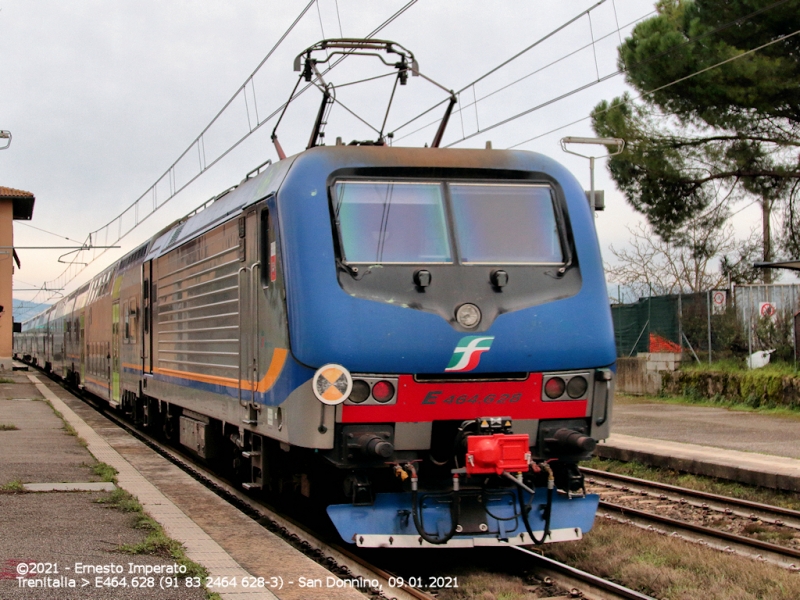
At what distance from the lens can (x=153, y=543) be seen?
706 centimetres

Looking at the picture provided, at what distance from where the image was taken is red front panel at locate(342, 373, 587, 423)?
272 inches

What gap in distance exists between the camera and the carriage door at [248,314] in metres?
8.13

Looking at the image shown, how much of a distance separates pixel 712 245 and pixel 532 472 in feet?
61.7

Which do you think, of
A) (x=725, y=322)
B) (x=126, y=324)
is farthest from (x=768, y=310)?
(x=126, y=324)

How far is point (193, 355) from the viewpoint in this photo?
10828 millimetres

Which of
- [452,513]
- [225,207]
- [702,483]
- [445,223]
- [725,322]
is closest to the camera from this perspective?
[452,513]

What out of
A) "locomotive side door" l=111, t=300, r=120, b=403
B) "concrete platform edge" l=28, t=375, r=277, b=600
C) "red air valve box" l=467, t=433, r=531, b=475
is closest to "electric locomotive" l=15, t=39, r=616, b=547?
"red air valve box" l=467, t=433, r=531, b=475

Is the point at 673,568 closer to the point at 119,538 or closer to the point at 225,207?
the point at 119,538

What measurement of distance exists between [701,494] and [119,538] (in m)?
6.17

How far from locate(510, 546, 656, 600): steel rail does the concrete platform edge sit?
2.28 m

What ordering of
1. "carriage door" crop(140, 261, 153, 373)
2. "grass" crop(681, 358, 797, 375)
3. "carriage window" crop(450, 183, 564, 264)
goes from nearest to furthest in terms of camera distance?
"carriage window" crop(450, 183, 564, 264), "carriage door" crop(140, 261, 153, 373), "grass" crop(681, 358, 797, 375)

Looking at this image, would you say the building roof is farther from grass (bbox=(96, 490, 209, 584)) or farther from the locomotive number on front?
the locomotive number on front

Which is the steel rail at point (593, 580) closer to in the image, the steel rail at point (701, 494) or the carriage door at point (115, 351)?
the steel rail at point (701, 494)

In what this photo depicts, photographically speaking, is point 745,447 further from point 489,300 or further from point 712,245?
point 712,245
